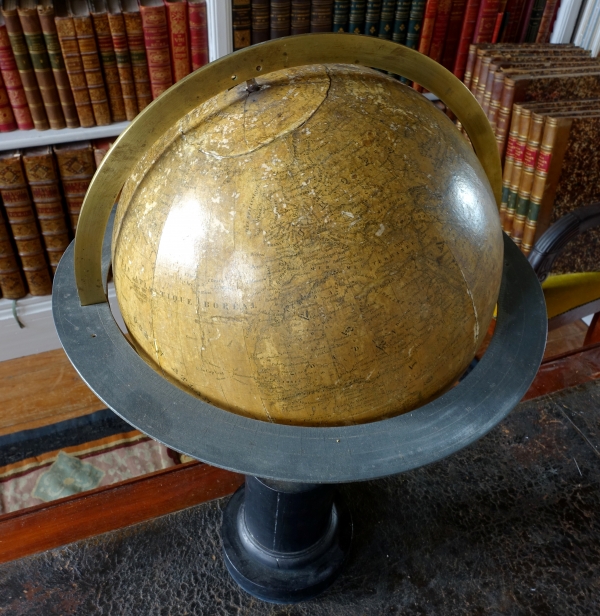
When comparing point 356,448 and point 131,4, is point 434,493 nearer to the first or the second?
point 356,448

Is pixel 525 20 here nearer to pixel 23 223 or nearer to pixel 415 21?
pixel 415 21

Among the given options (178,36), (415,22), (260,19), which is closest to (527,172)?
(415,22)

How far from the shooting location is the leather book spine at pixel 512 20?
211cm

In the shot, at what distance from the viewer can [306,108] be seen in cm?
70

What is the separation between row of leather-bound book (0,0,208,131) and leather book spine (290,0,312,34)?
0.98 feet

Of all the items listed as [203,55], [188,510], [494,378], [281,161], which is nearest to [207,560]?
[188,510]

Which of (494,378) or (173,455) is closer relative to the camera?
(494,378)

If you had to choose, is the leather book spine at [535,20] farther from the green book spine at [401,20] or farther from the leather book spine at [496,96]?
the green book spine at [401,20]

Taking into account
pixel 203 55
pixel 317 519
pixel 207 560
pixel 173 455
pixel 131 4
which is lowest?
pixel 173 455

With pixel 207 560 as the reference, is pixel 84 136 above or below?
above

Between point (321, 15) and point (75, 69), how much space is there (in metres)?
0.84

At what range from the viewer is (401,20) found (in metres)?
2.03

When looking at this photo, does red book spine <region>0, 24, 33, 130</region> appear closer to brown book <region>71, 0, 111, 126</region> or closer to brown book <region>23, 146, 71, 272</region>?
brown book <region>23, 146, 71, 272</region>

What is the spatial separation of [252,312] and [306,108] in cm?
26
